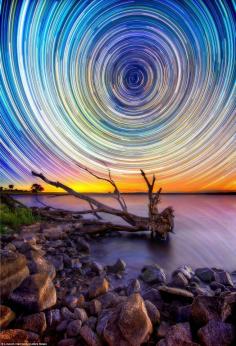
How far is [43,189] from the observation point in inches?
403

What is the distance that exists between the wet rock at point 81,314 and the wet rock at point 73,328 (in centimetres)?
12

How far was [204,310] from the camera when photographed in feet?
10.2

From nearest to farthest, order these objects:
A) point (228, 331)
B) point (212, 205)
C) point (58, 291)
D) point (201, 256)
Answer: point (228, 331) → point (58, 291) → point (201, 256) → point (212, 205)

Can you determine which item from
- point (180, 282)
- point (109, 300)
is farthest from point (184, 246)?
point (109, 300)

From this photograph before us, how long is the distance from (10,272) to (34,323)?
1.95 ft

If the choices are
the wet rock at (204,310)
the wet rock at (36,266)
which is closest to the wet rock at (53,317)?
the wet rock at (36,266)

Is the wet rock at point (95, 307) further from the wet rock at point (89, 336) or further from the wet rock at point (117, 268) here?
the wet rock at point (117, 268)

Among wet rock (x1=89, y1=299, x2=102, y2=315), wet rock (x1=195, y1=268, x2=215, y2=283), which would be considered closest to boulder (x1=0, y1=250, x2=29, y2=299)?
wet rock (x1=89, y1=299, x2=102, y2=315)

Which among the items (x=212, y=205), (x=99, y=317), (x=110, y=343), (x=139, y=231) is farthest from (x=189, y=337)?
(x=212, y=205)

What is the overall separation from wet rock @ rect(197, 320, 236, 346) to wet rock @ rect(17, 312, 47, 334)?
1.54 metres

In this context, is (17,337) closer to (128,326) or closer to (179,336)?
(128,326)

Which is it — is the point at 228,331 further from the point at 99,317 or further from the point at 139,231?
the point at 139,231

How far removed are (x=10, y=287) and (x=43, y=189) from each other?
710cm

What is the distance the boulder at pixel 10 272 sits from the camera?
10.6 feet
